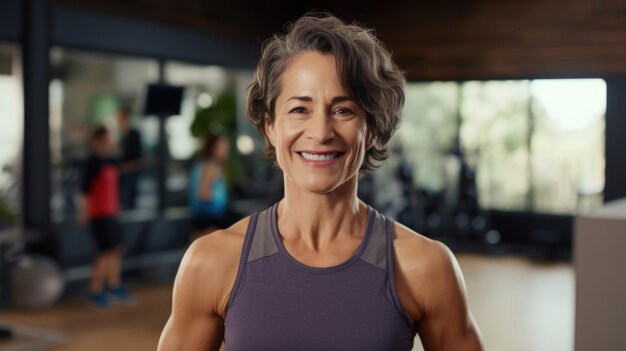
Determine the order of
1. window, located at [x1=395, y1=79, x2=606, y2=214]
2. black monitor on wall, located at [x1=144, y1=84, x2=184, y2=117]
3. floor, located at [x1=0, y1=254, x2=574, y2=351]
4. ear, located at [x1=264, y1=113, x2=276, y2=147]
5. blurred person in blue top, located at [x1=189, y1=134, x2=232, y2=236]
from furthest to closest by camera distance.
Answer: window, located at [x1=395, y1=79, x2=606, y2=214] < black monitor on wall, located at [x1=144, y1=84, x2=184, y2=117] < blurred person in blue top, located at [x1=189, y1=134, x2=232, y2=236] < floor, located at [x1=0, y1=254, x2=574, y2=351] < ear, located at [x1=264, y1=113, x2=276, y2=147]

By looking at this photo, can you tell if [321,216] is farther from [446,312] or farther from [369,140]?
[446,312]

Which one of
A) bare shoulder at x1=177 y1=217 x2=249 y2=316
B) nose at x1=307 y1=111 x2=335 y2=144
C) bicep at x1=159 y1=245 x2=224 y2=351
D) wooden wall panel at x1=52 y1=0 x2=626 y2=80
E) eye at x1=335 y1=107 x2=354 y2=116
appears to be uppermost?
wooden wall panel at x1=52 y1=0 x2=626 y2=80

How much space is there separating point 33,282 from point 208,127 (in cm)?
222

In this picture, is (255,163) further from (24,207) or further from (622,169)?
(622,169)

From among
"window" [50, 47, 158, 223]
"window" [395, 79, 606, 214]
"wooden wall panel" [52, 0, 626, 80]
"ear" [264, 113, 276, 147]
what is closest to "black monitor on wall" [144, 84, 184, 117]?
"window" [50, 47, 158, 223]

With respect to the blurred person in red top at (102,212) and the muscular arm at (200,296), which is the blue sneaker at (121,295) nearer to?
the blurred person in red top at (102,212)

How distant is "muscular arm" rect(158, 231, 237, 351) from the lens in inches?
46.3

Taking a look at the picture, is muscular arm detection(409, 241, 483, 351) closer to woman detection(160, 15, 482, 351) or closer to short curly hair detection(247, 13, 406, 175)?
woman detection(160, 15, 482, 351)

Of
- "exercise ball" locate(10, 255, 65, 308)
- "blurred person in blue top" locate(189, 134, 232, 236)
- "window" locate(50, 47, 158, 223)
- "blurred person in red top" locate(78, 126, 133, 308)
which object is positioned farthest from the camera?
"window" locate(50, 47, 158, 223)

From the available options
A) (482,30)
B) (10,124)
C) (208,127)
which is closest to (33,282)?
(10,124)

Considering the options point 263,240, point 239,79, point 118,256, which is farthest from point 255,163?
point 263,240

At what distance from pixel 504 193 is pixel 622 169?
11.0ft

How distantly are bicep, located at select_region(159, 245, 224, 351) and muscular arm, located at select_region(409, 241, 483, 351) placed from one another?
331mm

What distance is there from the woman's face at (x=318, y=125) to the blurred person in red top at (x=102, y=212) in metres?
4.53
